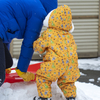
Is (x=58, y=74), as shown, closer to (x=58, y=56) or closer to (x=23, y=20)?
(x=58, y=56)

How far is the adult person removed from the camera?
1555mm

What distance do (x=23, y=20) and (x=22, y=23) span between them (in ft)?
0.11

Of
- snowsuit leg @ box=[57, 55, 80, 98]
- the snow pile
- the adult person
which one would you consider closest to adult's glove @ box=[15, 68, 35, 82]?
the adult person

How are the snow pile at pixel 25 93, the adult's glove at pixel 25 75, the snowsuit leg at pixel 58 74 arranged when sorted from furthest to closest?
the adult's glove at pixel 25 75, the snow pile at pixel 25 93, the snowsuit leg at pixel 58 74

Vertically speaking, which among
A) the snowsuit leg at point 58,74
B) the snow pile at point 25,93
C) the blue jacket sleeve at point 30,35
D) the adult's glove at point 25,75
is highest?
the blue jacket sleeve at point 30,35

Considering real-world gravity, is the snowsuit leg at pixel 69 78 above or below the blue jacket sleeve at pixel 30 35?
below

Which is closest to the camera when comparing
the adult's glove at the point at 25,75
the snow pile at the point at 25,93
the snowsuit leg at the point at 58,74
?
the snowsuit leg at the point at 58,74

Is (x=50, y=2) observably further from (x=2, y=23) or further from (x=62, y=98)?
(x=62, y=98)

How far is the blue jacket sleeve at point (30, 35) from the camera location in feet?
5.55

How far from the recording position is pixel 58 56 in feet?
4.95

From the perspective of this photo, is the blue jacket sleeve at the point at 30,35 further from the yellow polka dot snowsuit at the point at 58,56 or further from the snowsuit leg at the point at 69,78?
the snowsuit leg at the point at 69,78

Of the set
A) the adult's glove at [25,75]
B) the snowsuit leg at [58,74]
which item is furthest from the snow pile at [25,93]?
the snowsuit leg at [58,74]

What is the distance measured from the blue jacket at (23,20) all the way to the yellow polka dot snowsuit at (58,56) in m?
0.16

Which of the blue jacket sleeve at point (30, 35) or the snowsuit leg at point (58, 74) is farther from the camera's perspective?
the blue jacket sleeve at point (30, 35)
